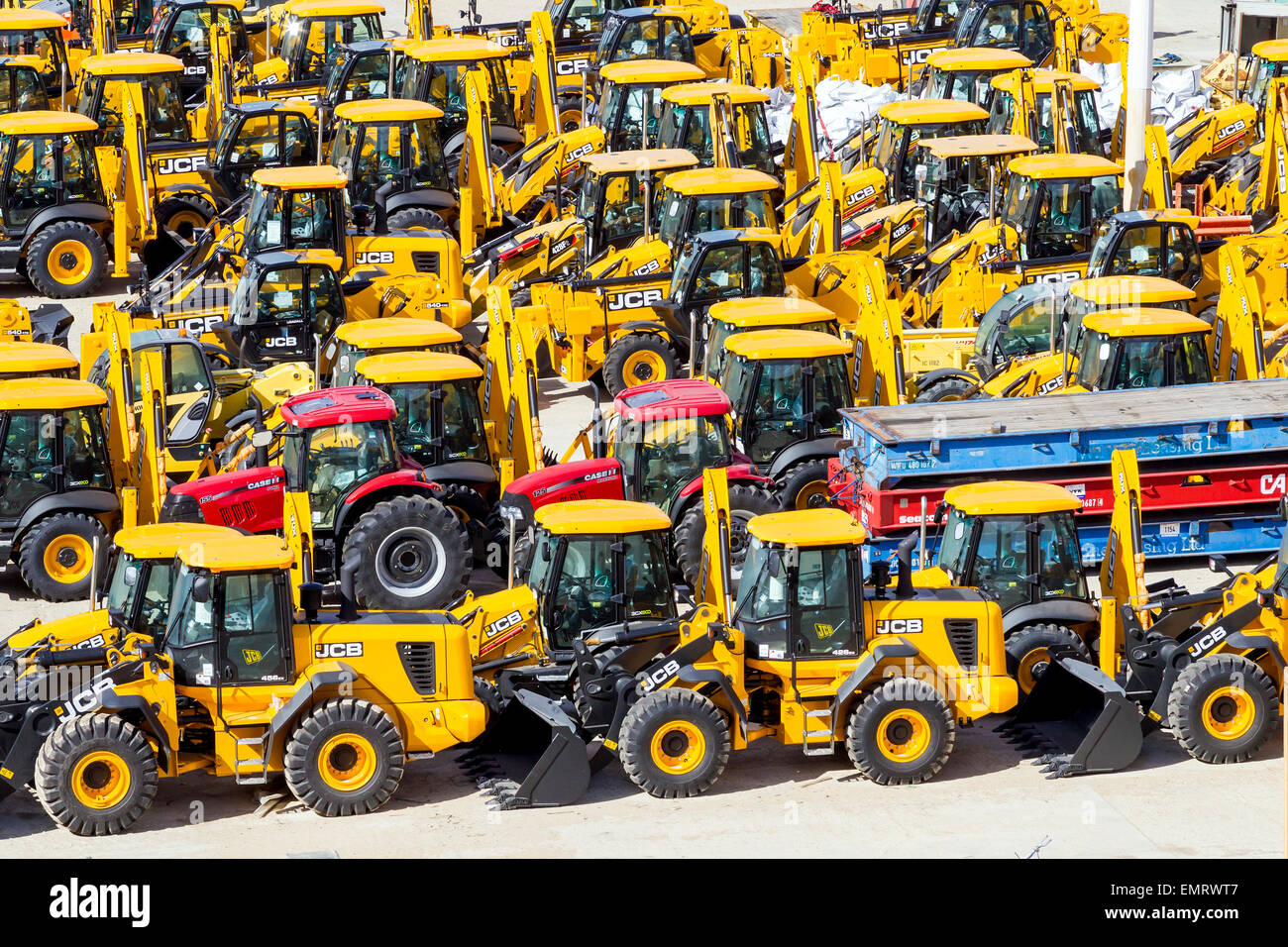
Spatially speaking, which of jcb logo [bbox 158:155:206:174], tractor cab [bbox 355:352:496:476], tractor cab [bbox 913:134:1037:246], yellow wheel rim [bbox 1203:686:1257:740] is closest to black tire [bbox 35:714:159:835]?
tractor cab [bbox 355:352:496:476]

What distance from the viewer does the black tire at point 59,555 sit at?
2136 cm

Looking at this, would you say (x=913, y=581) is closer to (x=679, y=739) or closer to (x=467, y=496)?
(x=679, y=739)

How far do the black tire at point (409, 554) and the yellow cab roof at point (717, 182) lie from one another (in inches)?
301

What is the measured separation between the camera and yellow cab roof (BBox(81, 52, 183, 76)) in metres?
32.0

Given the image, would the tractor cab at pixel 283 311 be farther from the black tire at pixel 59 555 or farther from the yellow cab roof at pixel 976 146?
the yellow cab roof at pixel 976 146

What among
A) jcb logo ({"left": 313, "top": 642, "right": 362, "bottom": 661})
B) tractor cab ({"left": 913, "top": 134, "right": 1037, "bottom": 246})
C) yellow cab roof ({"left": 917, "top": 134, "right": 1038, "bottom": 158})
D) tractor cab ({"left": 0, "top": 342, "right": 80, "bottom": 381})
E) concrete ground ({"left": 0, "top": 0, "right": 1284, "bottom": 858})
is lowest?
concrete ground ({"left": 0, "top": 0, "right": 1284, "bottom": 858})

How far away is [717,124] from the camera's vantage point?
102 ft

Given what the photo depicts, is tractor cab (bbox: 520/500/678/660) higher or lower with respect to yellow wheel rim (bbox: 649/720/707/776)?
higher

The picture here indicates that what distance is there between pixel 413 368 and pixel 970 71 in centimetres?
1383

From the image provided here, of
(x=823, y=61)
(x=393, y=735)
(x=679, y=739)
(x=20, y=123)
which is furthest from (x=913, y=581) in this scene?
(x=823, y=61)

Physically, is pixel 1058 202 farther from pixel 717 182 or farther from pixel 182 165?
pixel 182 165

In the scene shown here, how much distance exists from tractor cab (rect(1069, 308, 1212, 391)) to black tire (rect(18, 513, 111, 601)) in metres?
10.0

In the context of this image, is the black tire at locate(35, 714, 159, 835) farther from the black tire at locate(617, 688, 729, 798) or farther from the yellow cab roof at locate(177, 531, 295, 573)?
the black tire at locate(617, 688, 729, 798)

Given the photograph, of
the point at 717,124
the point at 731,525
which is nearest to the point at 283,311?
the point at 731,525
